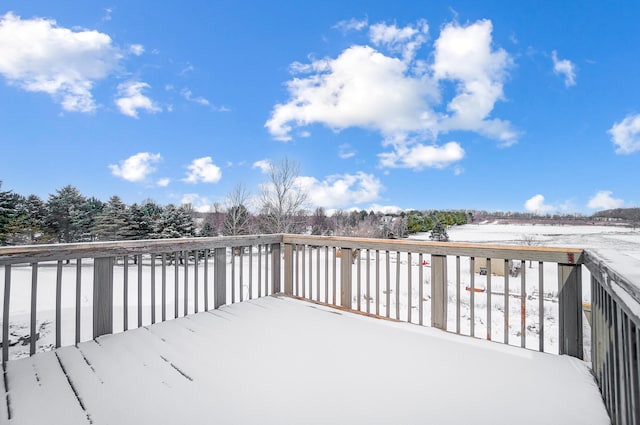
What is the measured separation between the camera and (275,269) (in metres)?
3.68

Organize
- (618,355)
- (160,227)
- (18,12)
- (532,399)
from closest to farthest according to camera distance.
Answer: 1. (618,355)
2. (532,399)
3. (18,12)
4. (160,227)

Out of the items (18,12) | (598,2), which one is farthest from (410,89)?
(18,12)

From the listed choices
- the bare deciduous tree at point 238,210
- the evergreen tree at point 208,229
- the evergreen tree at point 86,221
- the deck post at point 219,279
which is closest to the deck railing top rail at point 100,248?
the deck post at point 219,279

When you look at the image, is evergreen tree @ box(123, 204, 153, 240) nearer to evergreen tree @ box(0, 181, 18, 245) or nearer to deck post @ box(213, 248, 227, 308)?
evergreen tree @ box(0, 181, 18, 245)

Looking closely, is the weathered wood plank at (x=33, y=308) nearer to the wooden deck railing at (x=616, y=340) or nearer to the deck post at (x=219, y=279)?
the deck post at (x=219, y=279)

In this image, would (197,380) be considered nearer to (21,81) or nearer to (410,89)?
(410,89)

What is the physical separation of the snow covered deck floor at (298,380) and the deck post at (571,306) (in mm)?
121

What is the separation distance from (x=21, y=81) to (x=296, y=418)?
49.7ft

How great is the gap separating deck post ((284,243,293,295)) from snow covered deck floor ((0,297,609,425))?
3.87ft

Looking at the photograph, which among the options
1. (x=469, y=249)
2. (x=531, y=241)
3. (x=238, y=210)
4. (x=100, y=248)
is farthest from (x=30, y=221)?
(x=531, y=241)

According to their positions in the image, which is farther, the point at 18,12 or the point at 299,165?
the point at 299,165

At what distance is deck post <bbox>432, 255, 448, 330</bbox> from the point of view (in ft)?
8.03

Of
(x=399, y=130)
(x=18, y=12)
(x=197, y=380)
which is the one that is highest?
(x=18, y=12)

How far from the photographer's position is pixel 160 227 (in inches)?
800
